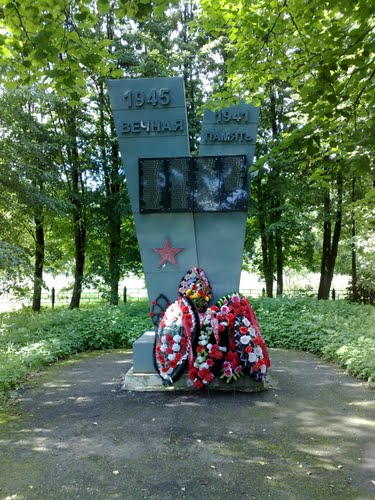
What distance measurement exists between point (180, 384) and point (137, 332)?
14.5 feet

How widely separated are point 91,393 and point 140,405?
0.88 m

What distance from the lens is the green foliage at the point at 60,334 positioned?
7028mm

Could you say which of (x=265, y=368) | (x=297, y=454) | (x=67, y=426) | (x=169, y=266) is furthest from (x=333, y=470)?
(x=169, y=266)

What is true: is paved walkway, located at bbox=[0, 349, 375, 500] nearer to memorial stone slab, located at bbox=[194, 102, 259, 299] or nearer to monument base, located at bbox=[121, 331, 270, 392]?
monument base, located at bbox=[121, 331, 270, 392]

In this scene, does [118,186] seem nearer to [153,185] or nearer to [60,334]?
[60,334]

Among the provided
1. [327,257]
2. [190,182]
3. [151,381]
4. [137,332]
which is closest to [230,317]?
[151,381]

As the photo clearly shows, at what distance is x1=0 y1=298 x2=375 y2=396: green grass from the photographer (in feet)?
Answer: 22.6

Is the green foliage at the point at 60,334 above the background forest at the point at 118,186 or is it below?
below

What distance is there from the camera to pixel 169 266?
6.55 m

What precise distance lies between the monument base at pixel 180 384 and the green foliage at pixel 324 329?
1749mm

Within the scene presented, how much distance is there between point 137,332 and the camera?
10.1 m

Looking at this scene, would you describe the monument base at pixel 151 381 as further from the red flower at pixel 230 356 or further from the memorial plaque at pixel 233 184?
the memorial plaque at pixel 233 184

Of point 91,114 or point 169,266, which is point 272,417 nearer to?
point 169,266

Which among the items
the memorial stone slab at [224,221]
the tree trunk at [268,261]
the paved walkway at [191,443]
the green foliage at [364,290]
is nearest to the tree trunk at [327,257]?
the green foliage at [364,290]
